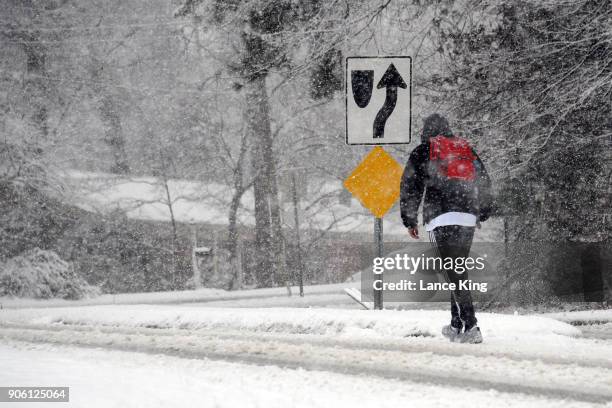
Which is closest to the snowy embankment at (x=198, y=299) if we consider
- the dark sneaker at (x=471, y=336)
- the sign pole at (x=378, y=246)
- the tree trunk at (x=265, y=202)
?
the tree trunk at (x=265, y=202)

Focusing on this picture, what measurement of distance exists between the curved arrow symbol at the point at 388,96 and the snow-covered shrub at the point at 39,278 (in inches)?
539

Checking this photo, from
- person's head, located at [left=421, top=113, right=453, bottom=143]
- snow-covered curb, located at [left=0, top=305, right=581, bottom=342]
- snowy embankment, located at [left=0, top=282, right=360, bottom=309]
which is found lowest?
snowy embankment, located at [left=0, top=282, right=360, bottom=309]

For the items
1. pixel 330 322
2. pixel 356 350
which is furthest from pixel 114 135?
pixel 356 350

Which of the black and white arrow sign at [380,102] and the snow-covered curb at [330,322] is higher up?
the black and white arrow sign at [380,102]

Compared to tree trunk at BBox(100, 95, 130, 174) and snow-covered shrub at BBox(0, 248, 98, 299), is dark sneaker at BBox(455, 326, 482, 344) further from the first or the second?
tree trunk at BBox(100, 95, 130, 174)

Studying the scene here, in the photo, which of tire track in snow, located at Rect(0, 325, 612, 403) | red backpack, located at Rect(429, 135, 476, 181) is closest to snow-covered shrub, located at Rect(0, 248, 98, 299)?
tire track in snow, located at Rect(0, 325, 612, 403)

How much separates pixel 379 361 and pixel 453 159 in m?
1.76

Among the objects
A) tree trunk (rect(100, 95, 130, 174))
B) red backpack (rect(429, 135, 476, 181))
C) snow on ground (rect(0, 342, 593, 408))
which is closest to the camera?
snow on ground (rect(0, 342, 593, 408))

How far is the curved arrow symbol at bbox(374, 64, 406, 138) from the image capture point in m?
8.16

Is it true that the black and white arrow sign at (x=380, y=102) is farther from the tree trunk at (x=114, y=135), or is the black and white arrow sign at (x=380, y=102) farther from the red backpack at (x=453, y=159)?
the tree trunk at (x=114, y=135)

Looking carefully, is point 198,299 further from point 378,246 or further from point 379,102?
point 379,102

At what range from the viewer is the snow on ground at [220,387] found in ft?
13.6

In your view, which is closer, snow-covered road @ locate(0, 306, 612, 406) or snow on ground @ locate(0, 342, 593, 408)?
snow on ground @ locate(0, 342, 593, 408)

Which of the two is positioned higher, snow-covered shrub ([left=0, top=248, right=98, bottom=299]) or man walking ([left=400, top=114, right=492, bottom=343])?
man walking ([left=400, top=114, right=492, bottom=343])
